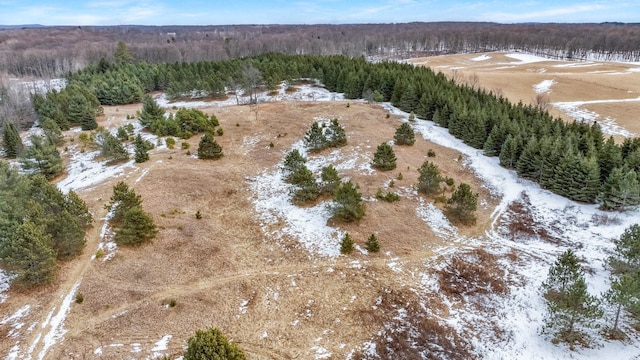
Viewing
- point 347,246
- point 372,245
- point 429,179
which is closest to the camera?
point 347,246

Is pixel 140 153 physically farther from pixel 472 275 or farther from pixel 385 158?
pixel 472 275

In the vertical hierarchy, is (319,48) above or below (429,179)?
above

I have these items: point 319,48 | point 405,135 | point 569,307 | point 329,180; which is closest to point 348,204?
point 329,180

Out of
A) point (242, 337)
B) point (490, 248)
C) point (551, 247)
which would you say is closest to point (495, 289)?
point (490, 248)

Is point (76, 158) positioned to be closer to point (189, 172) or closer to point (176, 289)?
point (189, 172)

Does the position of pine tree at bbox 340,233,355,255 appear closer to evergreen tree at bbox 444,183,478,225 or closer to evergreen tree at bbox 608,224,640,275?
evergreen tree at bbox 444,183,478,225

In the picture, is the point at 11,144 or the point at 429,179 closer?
the point at 429,179
